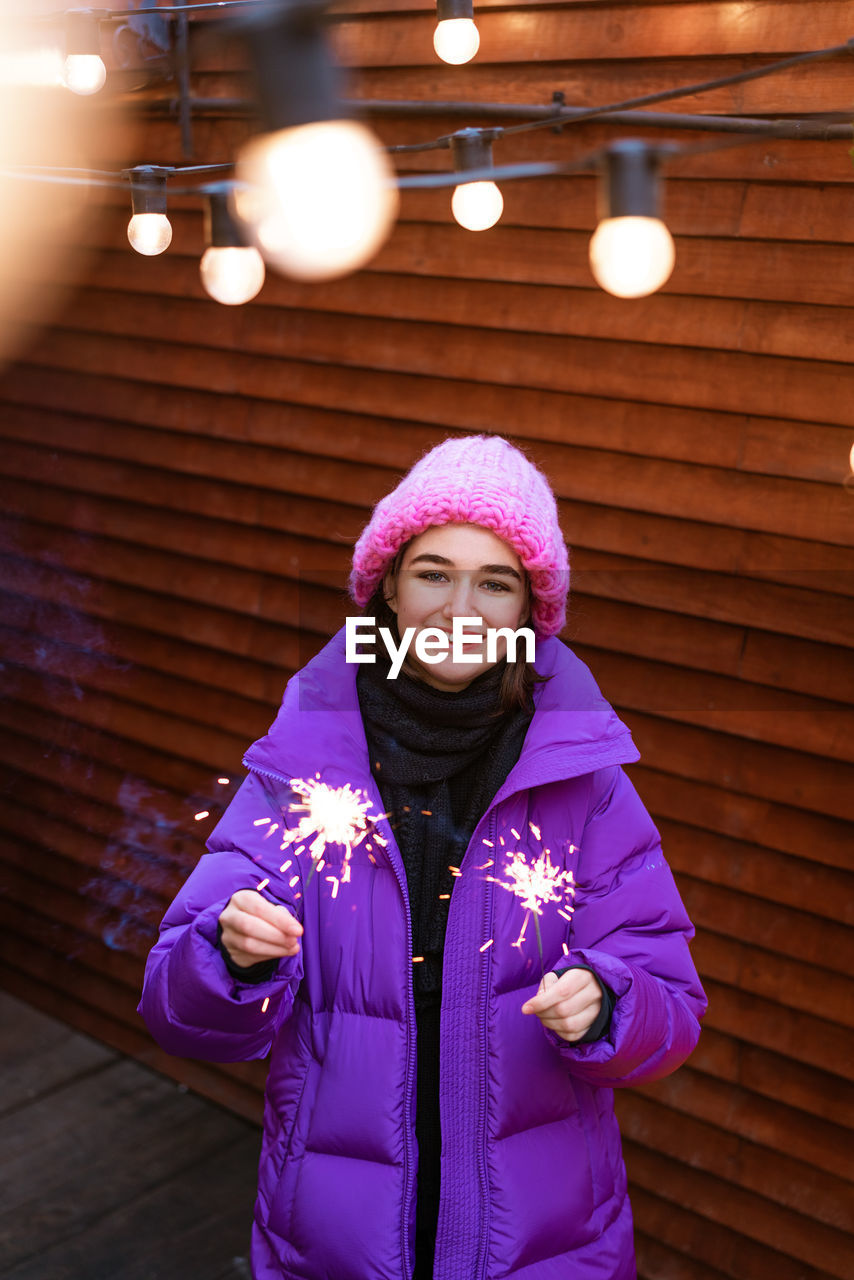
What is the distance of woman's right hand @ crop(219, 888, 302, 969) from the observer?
154 centimetres

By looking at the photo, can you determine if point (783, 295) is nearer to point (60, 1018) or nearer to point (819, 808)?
point (819, 808)

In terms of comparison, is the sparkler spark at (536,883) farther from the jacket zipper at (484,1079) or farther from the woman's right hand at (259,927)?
the woman's right hand at (259,927)

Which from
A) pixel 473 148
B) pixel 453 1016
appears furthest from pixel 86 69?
pixel 453 1016

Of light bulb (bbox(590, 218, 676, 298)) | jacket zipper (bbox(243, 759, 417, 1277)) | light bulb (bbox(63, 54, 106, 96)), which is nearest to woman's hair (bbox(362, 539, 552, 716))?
jacket zipper (bbox(243, 759, 417, 1277))

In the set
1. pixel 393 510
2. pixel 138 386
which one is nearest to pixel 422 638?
pixel 393 510

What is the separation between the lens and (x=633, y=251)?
1.43m

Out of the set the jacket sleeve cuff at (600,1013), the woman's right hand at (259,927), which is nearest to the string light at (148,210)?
the woman's right hand at (259,927)

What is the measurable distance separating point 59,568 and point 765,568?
8.50ft

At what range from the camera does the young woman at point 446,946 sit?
5.56ft

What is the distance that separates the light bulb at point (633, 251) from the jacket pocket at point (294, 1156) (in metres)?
1.25

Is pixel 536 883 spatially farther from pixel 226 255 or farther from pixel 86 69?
pixel 86 69

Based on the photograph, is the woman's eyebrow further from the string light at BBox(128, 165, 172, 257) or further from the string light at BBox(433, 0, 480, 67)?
the string light at BBox(433, 0, 480, 67)

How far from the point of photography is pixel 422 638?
179 cm

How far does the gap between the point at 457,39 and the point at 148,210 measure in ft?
2.97
